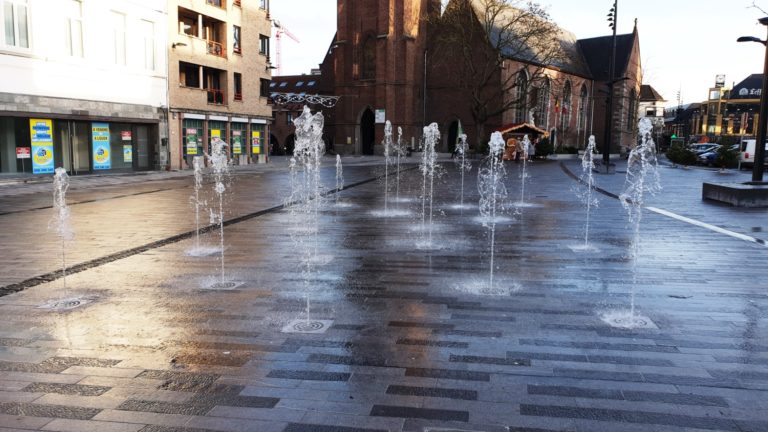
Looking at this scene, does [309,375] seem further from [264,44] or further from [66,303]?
[264,44]

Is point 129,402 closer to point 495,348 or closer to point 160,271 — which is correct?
point 495,348

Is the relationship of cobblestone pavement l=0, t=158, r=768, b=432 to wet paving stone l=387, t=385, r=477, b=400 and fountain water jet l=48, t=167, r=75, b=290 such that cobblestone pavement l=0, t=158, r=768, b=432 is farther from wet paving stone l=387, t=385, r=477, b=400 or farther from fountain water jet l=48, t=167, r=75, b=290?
fountain water jet l=48, t=167, r=75, b=290

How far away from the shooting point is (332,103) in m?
54.2

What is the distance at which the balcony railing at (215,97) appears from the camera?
110 ft

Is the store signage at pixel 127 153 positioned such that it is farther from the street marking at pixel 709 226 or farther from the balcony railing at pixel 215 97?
the street marking at pixel 709 226

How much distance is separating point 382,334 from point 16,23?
21.9m

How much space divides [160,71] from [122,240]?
21.6 metres

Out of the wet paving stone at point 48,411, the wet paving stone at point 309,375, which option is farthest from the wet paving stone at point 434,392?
the wet paving stone at point 48,411

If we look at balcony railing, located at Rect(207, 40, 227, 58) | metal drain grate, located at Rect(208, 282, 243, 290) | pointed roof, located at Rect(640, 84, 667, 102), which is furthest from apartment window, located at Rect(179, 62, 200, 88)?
pointed roof, located at Rect(640, 84, 667, 102)

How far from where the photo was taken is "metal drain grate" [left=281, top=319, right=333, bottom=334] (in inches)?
197

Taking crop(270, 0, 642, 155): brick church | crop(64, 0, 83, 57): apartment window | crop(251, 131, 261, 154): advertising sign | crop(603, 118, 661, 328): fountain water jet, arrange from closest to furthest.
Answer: crop(603, 118, 661, 328): fountain water jet
crop(64, 0, 83, 57): apartment window
crop(251, 131, 261, 154): advertising sign
crop(270, 0, 642, 155): brick church

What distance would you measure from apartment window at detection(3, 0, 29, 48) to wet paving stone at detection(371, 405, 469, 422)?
22.6 metres

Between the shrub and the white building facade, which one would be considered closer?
the white building facade

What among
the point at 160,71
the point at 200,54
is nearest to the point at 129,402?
the point at 160,71
